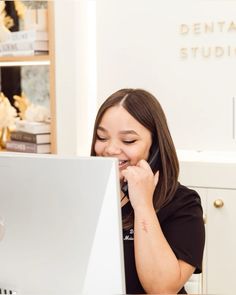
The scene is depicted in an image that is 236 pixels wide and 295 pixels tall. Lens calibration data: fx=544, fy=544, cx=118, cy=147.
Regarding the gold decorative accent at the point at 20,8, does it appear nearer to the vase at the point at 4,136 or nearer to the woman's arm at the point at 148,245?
the vase at the point at 4,136

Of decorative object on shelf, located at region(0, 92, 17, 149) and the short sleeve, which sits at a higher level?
decorative object on shelf, located at region(0, 92, 17, 149)

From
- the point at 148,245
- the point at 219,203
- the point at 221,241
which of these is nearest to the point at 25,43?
the point at 219,203

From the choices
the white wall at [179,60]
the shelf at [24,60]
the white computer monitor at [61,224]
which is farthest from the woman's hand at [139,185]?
the shelf at [24,60]

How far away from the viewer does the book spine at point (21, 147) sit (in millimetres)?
3020

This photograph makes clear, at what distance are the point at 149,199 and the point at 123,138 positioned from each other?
0.24 m

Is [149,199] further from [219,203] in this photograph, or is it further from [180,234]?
[219,203]

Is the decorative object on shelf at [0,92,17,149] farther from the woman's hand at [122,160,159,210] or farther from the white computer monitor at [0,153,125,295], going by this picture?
the white computer monitor at [0,153,125,295]

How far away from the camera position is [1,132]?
3.23 metres

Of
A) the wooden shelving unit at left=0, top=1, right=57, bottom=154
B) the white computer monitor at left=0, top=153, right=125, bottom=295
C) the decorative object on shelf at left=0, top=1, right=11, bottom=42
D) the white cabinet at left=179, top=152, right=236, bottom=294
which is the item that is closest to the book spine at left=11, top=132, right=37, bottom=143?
the wooden shelving unit at left=0, top=1, right=57, bottom=154

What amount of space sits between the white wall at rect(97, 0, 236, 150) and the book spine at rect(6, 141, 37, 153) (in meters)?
0.46

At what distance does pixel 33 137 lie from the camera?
9.84ft

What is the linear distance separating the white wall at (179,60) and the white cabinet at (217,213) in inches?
13.7

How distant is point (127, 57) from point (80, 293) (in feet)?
6.91

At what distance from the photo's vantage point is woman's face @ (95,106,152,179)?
1.51 metres
